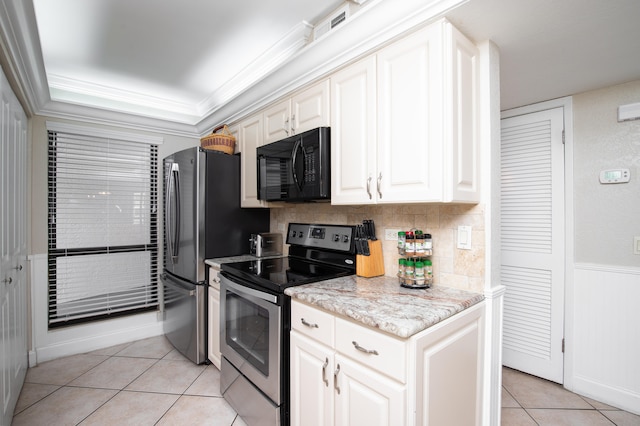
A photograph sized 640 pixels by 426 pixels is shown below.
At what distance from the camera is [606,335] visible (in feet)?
6.93

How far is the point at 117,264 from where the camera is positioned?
3.16 meters

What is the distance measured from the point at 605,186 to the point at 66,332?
4.65 meters

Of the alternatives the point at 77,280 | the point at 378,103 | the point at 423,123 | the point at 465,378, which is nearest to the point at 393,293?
the point at 465,378

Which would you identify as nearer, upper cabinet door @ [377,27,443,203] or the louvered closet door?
upper cabinet door @ [377,27,443,203]

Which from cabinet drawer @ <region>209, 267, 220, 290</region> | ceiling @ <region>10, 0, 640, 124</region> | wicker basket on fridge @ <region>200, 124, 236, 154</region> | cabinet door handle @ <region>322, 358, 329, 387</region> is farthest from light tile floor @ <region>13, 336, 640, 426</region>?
ceiling @ <region>10, 0, 640, 124</region>

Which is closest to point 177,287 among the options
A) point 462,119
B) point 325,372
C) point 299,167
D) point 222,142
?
point 222,142

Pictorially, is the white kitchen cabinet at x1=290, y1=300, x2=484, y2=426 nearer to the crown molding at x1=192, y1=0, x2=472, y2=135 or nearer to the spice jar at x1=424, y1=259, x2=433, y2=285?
the spice jar at x1=424, y1=259, x2=433, y2=285

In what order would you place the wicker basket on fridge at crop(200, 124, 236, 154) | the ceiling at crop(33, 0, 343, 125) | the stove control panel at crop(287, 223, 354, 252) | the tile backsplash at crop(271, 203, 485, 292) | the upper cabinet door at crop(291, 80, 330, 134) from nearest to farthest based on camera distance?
the tile backsplash at crop(271, 203, 485, 292)
the ceiling at crop(33, 0, 343, 125)
the upper cabinet door at crop(291, 80, 330, 134)
the stove control panel at crop(287, 223, 354, 252)
the wicker basket on fridge at crop(200, 124, 236, 154)

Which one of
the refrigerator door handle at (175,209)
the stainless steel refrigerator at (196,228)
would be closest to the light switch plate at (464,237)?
the stainless steel refrigerator at (196,228)

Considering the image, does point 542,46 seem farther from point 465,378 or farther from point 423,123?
point 465,378

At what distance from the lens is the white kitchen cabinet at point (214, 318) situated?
2453 millimetres

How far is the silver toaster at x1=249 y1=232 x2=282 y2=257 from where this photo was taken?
8.79ft

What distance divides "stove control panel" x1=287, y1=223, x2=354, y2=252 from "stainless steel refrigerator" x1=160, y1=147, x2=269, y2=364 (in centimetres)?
54

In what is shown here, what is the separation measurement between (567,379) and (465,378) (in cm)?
A: 151
